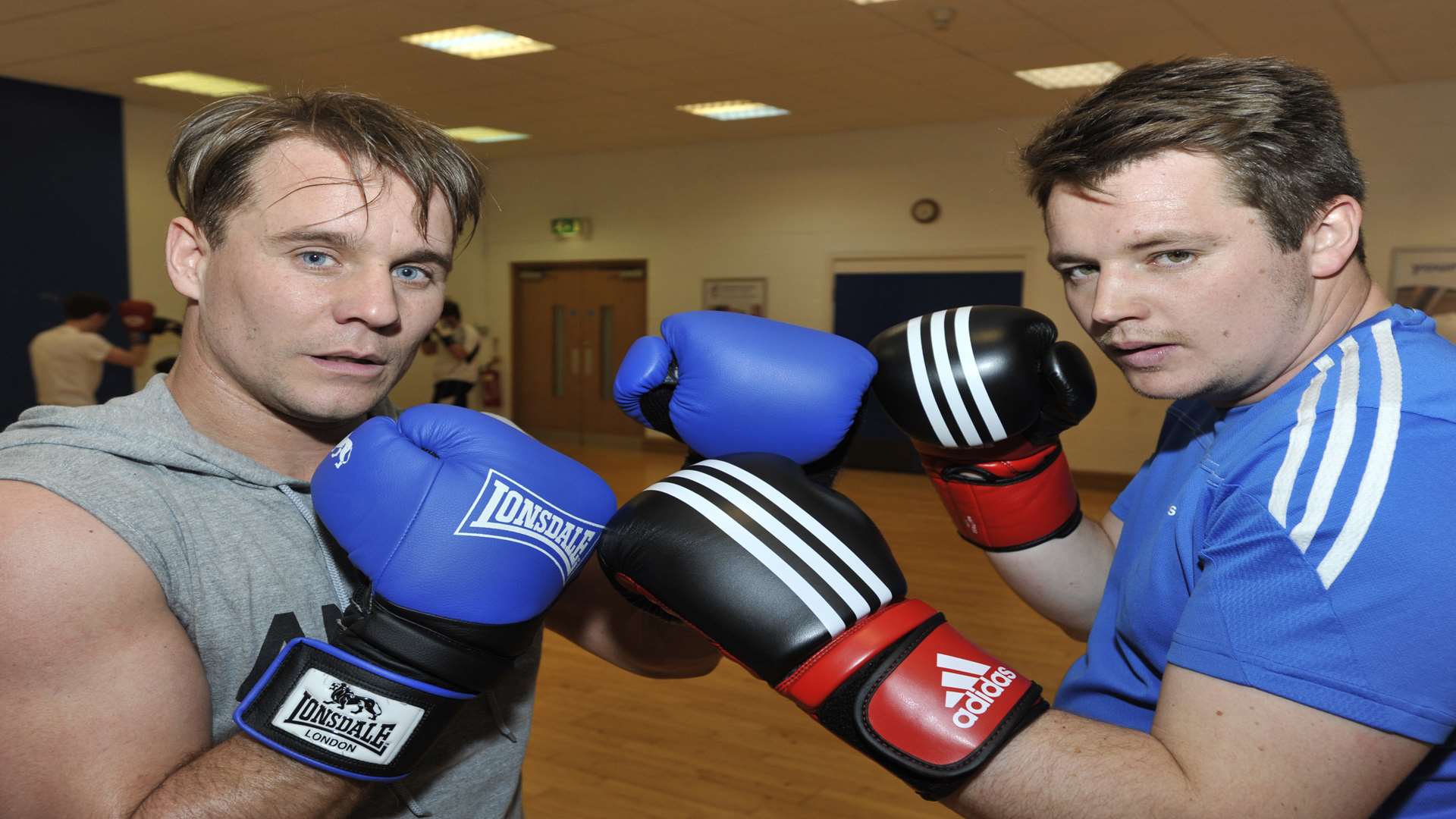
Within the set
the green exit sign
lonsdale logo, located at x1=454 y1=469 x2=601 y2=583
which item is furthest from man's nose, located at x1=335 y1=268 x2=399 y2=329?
the green exit sign

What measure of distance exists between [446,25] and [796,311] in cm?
377

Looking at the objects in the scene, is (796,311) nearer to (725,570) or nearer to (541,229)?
(541,229)

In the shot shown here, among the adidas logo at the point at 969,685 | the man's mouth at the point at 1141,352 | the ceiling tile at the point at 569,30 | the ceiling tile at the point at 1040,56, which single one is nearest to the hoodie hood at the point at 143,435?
the adidas logo at the point at 969,685

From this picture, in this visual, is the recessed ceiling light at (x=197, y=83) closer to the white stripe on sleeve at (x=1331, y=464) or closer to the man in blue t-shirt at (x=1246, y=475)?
the man in blue t-shirt at (x=1246, y=475)

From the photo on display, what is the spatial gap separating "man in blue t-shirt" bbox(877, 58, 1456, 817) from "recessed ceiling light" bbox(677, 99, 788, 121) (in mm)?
5867

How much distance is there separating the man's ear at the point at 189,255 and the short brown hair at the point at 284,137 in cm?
1

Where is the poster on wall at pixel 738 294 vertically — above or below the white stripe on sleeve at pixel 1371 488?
below

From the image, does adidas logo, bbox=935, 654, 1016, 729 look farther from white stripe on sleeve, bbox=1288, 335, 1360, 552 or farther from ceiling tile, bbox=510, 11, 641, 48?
ceiling tile, bbox=510, 11, 641, 48

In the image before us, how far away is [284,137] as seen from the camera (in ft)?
3.30

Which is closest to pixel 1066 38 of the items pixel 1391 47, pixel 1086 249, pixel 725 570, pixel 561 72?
pixel 1391 47

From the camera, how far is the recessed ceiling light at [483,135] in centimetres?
782

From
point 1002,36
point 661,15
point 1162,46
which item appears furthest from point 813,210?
point 661,15

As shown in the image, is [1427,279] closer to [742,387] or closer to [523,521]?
[742,387]

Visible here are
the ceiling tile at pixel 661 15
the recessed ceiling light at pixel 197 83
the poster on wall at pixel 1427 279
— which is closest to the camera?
the ceiling tile at pixel 661 15
